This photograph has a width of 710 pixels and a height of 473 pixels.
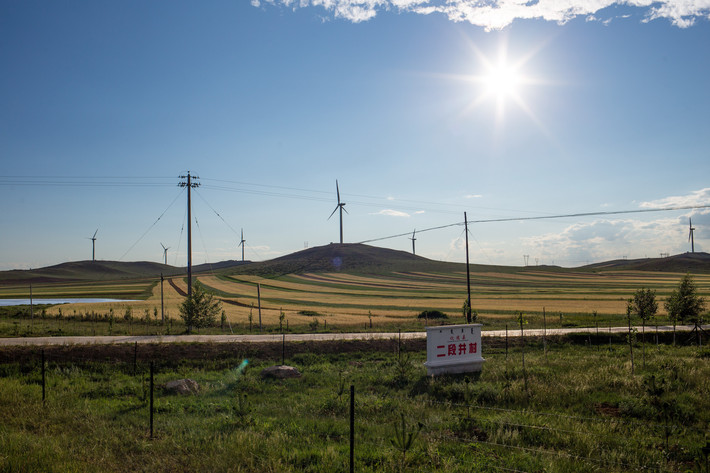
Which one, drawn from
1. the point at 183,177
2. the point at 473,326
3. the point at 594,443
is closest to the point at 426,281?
the point at 183,177

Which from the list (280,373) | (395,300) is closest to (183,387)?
(280,373)

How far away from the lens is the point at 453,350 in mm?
19906

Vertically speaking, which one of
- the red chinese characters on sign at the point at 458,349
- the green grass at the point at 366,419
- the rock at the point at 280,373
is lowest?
the rock at the point at 280,373

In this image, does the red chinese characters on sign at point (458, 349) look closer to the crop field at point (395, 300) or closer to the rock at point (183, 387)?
Result: the rock at point (183, 387)

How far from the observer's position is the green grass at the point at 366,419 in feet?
29.6

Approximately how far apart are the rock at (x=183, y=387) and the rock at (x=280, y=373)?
11.0 ft

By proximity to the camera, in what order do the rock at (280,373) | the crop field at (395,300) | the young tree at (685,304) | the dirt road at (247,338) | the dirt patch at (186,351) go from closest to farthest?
the rock at (280,373) → the dirt patch at (186,351) → the dirt road at (247,338) → the young tree at (685,304) → the crop field at (395,300)

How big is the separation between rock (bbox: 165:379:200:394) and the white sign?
10269mm

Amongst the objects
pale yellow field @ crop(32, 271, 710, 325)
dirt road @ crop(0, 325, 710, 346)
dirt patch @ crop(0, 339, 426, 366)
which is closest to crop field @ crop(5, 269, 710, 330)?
pale yellow field @ crop(32, 271, 710, 325)

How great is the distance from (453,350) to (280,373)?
8.34 m

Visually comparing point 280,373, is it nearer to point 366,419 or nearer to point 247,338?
point 366,419

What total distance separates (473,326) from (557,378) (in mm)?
4302

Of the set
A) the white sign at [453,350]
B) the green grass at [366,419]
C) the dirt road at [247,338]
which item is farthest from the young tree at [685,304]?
the white sign at [453,350]

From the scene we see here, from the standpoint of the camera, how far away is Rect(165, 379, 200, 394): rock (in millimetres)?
16875
